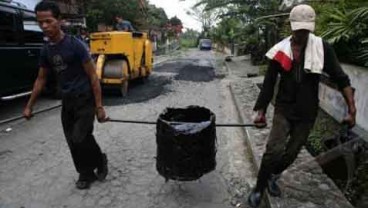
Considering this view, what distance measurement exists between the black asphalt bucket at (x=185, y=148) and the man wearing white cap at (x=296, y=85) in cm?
63

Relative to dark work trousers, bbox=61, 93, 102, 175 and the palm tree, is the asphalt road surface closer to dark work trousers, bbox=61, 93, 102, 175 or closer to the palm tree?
dark work trousers, bbox=61, 93, 102, 175

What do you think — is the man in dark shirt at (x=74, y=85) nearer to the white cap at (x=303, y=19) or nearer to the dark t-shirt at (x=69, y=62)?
the dark t-shirt at (x=69, y=62)

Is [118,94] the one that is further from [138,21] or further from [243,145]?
[138,21]

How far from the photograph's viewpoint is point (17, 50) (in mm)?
8859

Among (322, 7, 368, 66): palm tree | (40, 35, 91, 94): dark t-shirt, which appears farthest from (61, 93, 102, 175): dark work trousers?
(322, 7, 368, 66): palm tree

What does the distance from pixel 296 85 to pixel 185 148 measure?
1.26 metres

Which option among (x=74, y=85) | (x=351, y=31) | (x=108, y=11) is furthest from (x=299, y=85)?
(x=108, y=11)

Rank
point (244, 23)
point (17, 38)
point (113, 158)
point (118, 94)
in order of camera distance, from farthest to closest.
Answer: point (244, 23) → point (118, 94) → point (17, 38) → point (113, 158)

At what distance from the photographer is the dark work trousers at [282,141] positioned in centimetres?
404

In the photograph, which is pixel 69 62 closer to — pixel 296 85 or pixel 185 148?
pixel 185 148

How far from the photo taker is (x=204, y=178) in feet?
17.4

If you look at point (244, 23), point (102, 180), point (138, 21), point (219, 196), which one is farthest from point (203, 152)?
point (138, 21)

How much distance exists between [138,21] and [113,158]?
20.1m

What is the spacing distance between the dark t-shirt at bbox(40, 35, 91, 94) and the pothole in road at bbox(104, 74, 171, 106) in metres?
5.65
